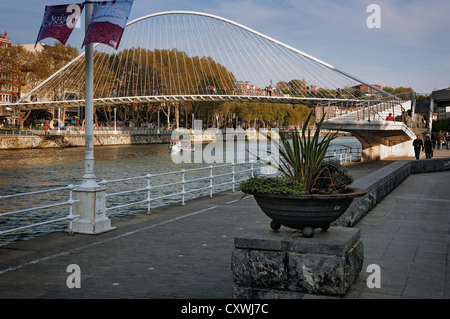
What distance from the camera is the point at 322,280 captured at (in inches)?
205

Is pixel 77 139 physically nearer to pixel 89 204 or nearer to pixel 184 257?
pixel 89 204

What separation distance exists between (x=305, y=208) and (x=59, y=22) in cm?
762

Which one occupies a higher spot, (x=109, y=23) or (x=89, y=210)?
(x=109, y=23)

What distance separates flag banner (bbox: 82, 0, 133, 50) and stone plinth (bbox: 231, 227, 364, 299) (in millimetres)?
6004

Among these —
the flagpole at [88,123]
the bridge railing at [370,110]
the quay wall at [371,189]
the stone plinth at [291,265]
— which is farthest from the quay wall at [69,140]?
the stone plinth at [291,265]

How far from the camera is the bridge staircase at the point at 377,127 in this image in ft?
120

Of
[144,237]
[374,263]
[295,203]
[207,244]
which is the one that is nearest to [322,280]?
[295,203]

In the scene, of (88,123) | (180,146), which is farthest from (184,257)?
(180,146)

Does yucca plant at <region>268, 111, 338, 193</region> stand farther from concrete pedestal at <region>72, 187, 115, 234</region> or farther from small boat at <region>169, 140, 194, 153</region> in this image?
small boat at <region>169, 140, 194, 153</region>

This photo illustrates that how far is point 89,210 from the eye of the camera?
10.8 m

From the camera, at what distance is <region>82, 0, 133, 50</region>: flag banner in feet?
32.8

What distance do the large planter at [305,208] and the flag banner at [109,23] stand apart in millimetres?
5797

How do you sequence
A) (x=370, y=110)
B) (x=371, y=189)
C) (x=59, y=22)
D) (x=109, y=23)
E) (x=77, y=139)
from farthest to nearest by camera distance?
(x=77, y=139), (x=370, y=110), (x=371, y=189), (x=59, y=22), (x=109, y=23)

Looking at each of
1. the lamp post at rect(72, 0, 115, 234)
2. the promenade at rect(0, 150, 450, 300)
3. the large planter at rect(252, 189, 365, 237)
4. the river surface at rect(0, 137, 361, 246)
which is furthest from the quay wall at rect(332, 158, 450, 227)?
the lamp post at rect(72, 0, 115, 234)
